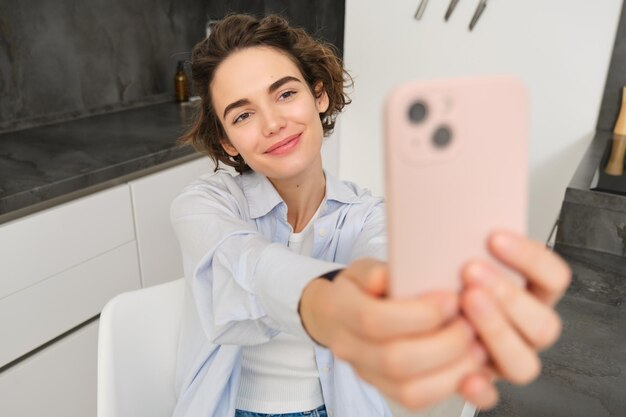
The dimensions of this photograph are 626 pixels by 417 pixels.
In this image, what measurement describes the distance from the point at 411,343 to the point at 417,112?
131 millimetres

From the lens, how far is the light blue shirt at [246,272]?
49cm

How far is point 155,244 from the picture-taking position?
137cm

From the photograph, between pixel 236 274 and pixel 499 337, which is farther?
pixel 236 274

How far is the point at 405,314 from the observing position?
274 mm

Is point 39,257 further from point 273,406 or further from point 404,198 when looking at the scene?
point 404,198

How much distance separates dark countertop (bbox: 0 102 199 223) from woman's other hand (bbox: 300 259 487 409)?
3.07ft

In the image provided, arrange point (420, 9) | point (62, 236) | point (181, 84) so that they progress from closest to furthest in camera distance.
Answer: point (62, 236)
point (420, 9)
point (181, 84)

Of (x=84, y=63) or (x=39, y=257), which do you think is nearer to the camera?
(x=39, y=257)

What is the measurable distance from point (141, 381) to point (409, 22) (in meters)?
1.61

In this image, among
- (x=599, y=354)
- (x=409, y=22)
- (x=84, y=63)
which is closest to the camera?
(x=599, y=354)

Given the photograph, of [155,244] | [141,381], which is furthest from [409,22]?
[141,381]

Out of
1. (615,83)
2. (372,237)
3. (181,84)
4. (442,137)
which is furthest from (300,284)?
(181,84)

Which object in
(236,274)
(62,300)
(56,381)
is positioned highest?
(236,274)

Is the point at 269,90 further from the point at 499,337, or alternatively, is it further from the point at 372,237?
the point at 499,337
